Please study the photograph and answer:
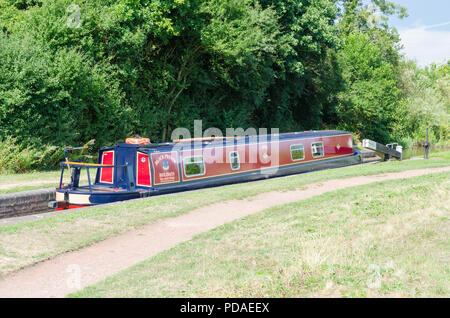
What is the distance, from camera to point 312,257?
596cm

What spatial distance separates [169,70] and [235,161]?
31.0ft

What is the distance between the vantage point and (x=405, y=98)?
136 ft

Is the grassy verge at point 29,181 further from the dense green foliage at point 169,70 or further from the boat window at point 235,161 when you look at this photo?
the boat window at point 235,161

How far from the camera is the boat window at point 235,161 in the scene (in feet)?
48.3

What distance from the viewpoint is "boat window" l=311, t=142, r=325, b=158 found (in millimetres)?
17312

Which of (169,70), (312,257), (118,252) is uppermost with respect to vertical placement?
(169,70)

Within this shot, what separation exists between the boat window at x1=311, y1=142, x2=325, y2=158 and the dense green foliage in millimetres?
7405

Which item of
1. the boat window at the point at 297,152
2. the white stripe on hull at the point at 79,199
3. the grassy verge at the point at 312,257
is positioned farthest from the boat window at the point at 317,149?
the white stripe on hull at the point at 79,199

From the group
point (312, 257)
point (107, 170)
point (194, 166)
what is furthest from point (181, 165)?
point (312, 257)

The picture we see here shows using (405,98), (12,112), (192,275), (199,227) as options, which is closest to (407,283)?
(192,275)

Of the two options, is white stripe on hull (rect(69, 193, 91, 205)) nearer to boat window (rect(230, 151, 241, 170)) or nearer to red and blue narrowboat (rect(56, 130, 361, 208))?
red and blue narrowboat (rect(56, 130, 361, 208))

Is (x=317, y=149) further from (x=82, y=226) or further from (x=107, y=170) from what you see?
(x=82, y=226)

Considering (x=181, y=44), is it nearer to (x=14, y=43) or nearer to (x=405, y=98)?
(x=14, y=43)

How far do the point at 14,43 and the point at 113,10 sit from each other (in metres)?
4.64
